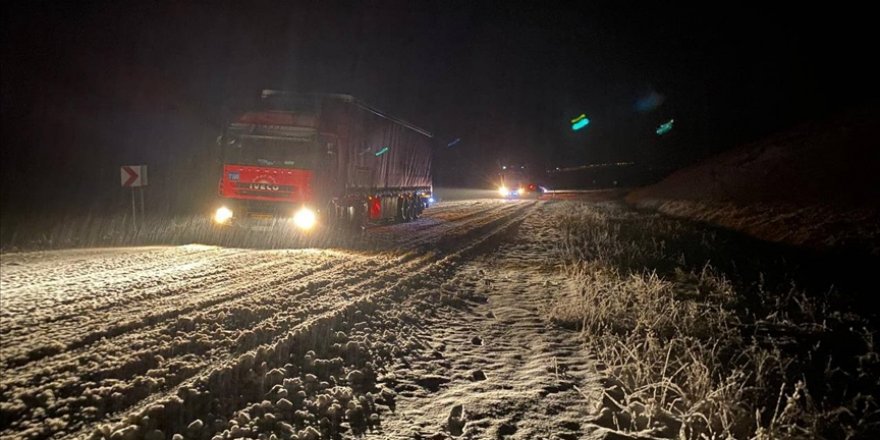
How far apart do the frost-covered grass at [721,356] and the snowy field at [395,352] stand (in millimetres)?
31

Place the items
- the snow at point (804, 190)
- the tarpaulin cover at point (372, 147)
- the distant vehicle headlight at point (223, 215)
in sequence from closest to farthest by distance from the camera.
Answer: the snow at point (804, 190), the distant vehicle headlight at point (223, 215), the tarpaulin cover at point (372, 147)

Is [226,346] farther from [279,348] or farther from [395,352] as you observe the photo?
[395,352]

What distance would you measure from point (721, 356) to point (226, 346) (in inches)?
197

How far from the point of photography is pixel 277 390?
4.06m

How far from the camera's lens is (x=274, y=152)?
14430 mm

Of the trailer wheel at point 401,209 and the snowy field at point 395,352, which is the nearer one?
the snowy field at point 395,352

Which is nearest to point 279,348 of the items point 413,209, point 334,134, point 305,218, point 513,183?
point 305,218

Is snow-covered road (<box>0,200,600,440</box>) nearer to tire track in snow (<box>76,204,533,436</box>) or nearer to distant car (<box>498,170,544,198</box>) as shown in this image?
tire track in snow (<box>76,204,533,436</box>)

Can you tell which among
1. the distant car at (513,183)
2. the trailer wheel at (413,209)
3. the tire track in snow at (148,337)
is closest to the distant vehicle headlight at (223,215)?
the tire track in snow at (148,337)

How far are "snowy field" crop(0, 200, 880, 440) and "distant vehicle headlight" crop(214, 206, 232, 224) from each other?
4.13 m

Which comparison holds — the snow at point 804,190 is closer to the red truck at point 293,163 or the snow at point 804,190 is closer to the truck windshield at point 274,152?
the red truck at point 293,163

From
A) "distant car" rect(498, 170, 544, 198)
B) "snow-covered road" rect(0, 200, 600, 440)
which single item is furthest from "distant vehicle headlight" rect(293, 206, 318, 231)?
"distant car" rect(498, 170, 544, 198)

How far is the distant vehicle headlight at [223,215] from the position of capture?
1416cm

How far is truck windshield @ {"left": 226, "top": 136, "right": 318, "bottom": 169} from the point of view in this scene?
47.2ft
